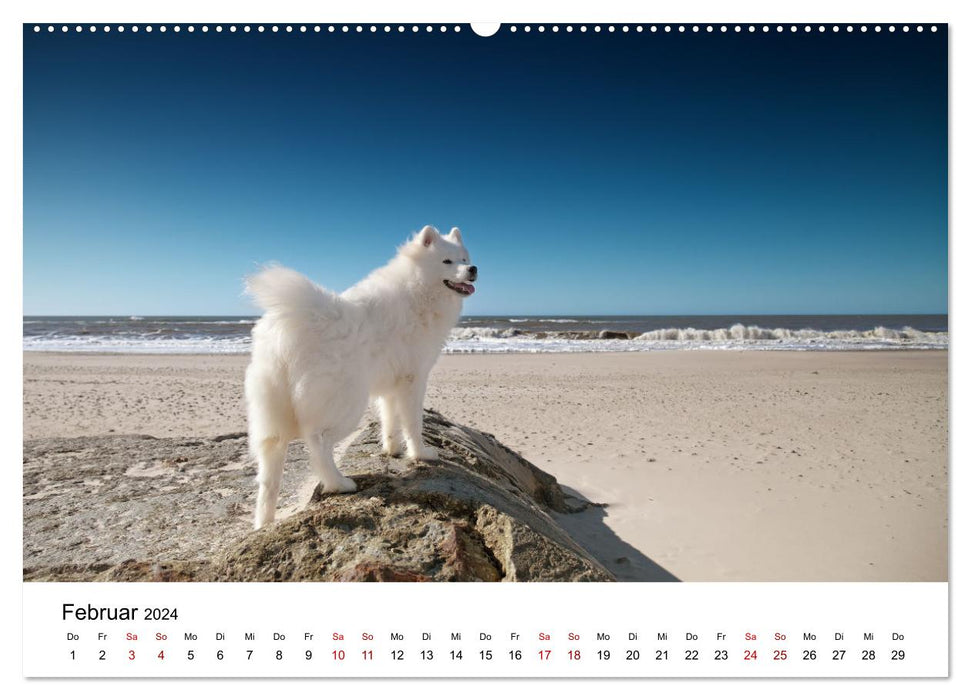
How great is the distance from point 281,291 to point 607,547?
3.12m

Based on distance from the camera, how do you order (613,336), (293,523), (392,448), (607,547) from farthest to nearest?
1. (613,336)
2. (607,547)
3. (392,448)
4. (293,523)

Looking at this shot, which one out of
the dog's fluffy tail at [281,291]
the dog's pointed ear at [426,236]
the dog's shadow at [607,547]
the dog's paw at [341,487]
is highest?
the dog's pointed ear at [426,236]

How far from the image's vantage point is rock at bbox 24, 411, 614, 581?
7.46ft

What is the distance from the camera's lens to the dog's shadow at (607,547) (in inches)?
150

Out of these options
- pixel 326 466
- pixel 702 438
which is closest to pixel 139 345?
pixel 702 438

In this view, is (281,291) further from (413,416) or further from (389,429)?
(389,429)

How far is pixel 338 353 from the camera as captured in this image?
9.45 ft

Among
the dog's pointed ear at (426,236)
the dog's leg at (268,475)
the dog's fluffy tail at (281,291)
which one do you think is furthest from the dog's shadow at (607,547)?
the dog's fluffy tail at (281,291)

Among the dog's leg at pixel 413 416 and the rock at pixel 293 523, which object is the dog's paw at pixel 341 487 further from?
the dog's leg at pixel 413 416

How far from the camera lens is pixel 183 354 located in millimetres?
20641

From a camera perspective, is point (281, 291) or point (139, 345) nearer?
point (281, 291)
